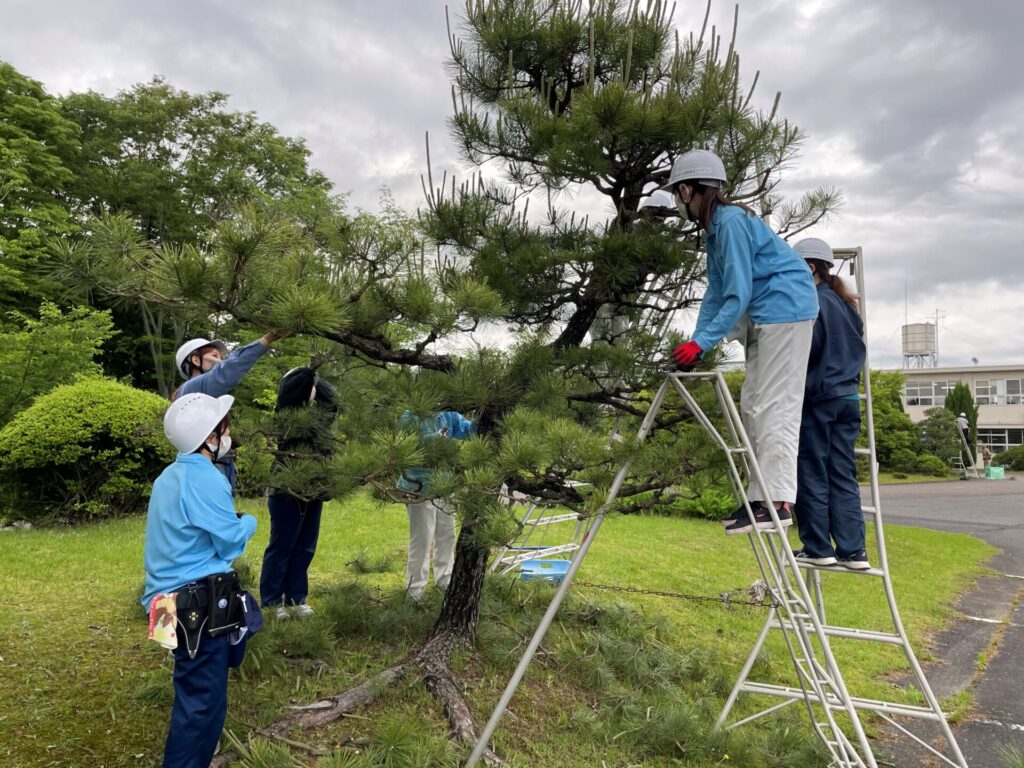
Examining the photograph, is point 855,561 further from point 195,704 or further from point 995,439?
point 995,439

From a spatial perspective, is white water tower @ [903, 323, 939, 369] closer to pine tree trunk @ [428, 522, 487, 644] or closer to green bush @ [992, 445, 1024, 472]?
green bush @ [992, 445, 1024, 472]

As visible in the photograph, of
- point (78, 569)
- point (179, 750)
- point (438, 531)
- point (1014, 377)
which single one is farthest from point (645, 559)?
point (1014, 377)

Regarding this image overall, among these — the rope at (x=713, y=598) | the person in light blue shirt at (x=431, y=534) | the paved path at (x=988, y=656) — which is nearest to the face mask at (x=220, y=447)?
the person in light blue shirt at (x=431, y=534)

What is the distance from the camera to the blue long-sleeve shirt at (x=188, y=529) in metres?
2.32

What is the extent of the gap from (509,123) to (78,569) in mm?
4989

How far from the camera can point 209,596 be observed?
7.55ft

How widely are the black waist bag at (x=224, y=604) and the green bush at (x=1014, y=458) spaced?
38547mm

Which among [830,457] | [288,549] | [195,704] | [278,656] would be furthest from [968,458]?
[195,704]

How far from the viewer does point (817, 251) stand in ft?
10.5

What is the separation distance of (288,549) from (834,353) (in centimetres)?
331

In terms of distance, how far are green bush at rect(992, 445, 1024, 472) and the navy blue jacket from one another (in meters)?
36.6

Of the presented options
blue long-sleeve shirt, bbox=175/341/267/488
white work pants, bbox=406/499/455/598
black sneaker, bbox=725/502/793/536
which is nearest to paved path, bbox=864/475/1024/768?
black sneaker, bbox=725/502/793/536

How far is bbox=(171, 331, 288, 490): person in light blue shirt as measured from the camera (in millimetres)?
2762

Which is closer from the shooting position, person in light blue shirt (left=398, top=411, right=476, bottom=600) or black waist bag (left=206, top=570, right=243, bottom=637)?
black waist bag (left=206, top=570, right=243, bottom=637)
